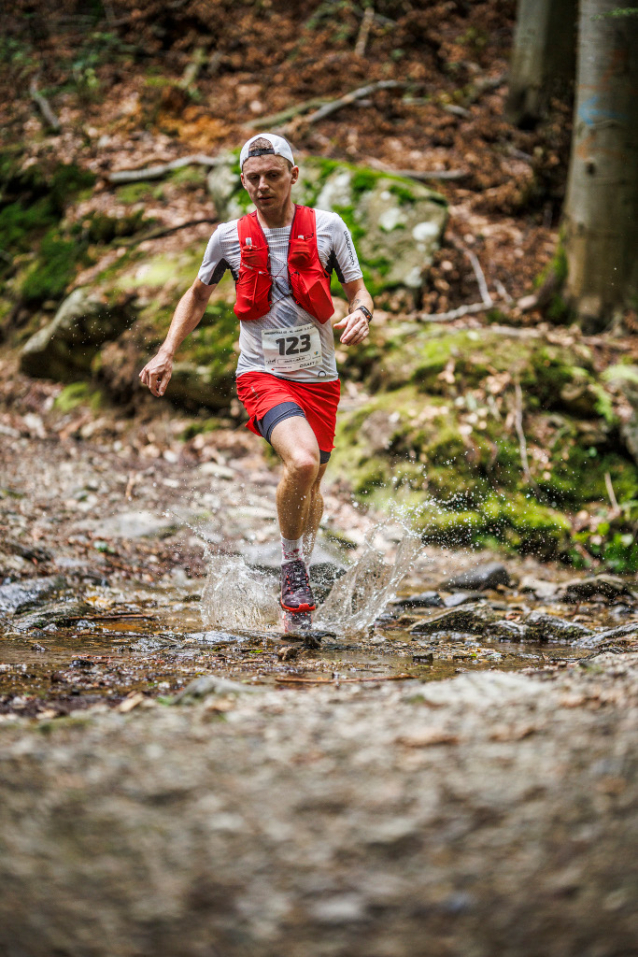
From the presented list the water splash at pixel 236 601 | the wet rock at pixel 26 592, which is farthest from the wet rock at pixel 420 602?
the wet rock at pixel 26 592

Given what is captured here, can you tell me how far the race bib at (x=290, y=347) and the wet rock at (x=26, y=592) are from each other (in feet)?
6.37

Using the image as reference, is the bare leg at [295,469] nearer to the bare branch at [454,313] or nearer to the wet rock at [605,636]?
the wet rock at [605,636]

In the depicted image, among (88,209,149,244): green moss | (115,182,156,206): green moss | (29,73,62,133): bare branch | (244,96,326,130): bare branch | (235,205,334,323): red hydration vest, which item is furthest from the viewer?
(29,73,62,133): bare branch

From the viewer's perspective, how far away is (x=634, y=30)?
673 cm

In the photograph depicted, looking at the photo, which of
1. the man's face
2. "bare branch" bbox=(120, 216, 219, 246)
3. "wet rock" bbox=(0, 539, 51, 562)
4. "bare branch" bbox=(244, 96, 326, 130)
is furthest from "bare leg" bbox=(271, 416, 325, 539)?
"bare branch" bbox=(244, 96, 326, 130)

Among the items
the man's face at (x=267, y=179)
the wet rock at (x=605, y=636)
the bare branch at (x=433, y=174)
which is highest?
the man's face at (x=267, y=179)

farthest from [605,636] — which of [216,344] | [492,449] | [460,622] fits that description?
[216,344]

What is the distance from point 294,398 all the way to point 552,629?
192 cm

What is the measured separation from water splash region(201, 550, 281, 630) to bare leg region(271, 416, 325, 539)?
650 mm

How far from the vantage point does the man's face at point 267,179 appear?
149 inches

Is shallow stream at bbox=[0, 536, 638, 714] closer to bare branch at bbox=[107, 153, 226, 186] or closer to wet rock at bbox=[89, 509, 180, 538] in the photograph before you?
wet rock at bbox=[89, 509, 180, 538]

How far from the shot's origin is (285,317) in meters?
4.07

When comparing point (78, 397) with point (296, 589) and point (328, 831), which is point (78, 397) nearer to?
point (296, 589)

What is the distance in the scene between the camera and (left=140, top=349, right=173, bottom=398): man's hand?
3.94 m
